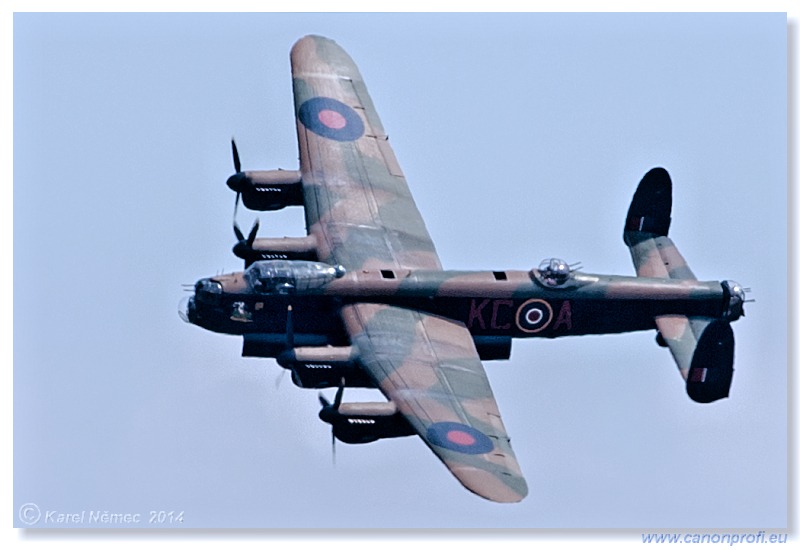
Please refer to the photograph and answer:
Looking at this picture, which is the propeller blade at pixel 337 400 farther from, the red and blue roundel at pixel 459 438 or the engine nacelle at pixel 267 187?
the engine nacelle at pixel 267 187

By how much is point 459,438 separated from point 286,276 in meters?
7.25

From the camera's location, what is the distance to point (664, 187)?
6738 cm

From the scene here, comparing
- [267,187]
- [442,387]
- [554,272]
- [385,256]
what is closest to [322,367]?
[442,387]

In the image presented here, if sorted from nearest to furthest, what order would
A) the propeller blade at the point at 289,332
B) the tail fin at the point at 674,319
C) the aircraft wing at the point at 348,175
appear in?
1. the tail fin at the point at 674,319
2. the propeller blade at the point at 289,332
3. the aircraft wing at the point at 348,175

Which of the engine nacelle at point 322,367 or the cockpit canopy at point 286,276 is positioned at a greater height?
the cockpit canopy at point 286,276

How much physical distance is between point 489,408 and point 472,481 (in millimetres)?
3812

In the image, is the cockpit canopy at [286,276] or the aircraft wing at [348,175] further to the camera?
the aircraft wing at [348,175]

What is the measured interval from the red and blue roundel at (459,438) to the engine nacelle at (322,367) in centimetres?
280

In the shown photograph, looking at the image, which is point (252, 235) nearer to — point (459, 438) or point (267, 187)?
point (267, 187)

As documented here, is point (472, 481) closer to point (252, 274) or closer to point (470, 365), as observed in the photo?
point (470, 365)

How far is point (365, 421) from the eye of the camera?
60.1 m

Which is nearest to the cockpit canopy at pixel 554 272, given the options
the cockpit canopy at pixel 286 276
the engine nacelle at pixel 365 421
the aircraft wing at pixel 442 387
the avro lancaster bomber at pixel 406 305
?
the avro lancaster bomber at pixel 406 305

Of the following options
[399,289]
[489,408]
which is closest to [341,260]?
[399,289]

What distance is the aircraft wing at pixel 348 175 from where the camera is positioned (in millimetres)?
66250
